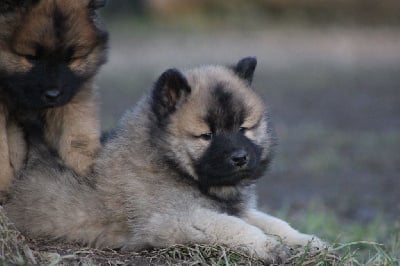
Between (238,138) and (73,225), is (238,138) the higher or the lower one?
the higher one

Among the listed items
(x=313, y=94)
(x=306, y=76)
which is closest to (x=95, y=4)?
(x=313, y=94)

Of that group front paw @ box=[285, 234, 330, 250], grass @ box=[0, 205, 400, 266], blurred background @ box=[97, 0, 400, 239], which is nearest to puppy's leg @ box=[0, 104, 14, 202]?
grass @ box=[0, 205, 400, 266]

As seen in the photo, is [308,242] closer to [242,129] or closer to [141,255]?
[242,129]

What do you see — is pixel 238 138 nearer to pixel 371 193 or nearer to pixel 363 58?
pixel 371 193

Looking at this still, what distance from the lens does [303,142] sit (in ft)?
37.4

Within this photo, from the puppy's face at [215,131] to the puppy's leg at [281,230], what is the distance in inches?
13.3

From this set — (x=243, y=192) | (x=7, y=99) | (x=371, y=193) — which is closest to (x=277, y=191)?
(x=371, y=193)

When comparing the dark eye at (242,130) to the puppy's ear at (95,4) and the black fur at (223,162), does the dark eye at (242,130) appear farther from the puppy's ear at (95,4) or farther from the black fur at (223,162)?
the puppy's ear at (95,4)

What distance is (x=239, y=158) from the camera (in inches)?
207

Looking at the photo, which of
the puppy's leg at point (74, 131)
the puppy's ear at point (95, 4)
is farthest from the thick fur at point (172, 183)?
the puppy's ear at point (95, 4)

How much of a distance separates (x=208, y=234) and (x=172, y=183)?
0.44 m

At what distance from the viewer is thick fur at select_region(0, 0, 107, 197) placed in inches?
211

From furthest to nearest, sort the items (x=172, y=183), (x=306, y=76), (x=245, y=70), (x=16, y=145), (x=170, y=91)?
(x=306, y=76)
(x=245, y=70)
(x=16, y=145)
(x=170, y=91)
(x=172, y=183)

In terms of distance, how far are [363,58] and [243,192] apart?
13.2 meters
